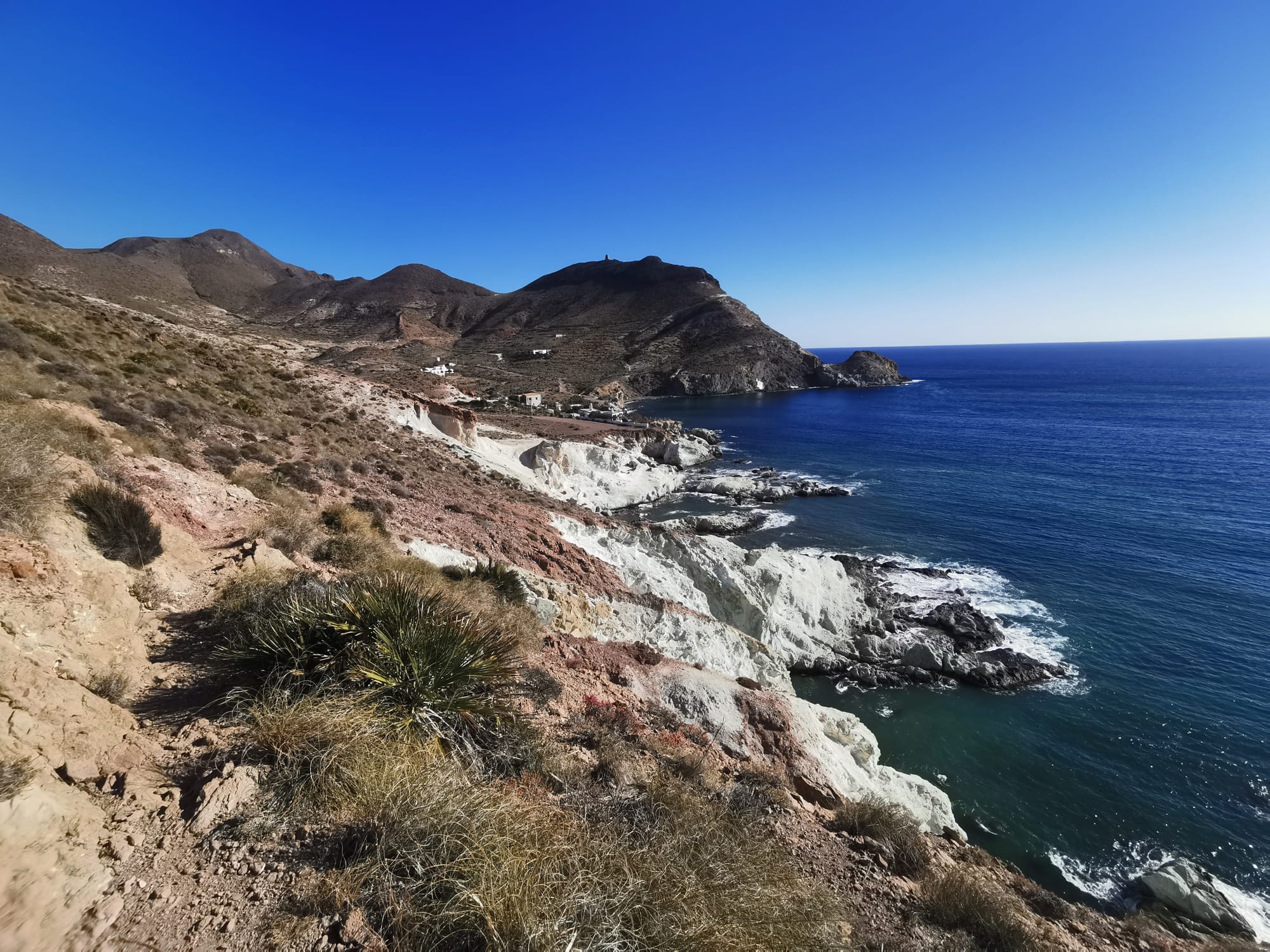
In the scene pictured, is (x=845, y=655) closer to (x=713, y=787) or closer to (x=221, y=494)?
(x=713, y=787)

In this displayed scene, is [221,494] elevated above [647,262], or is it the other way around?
[647,262]

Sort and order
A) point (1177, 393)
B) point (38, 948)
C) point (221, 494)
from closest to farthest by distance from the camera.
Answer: point (38, 948) < point (221, 494) < point (1177, 393)

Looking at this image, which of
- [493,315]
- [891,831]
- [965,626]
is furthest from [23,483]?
[493,315]

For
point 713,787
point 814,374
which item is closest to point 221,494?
point 713,787

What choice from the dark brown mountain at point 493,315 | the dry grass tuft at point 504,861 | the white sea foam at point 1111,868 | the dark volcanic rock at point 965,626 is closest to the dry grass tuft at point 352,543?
the dry grass tuft at point 504,861

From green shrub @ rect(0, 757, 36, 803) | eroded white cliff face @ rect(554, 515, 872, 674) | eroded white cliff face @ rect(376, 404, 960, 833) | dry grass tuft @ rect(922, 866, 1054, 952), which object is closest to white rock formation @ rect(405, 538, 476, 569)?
eroded white cliff face @ rect(376, 404, 960, 833)

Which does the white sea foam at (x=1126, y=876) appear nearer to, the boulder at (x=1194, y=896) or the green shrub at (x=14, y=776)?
the boulder at (x=1194, y=896)

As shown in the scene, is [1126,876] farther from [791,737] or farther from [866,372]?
[866,372]
